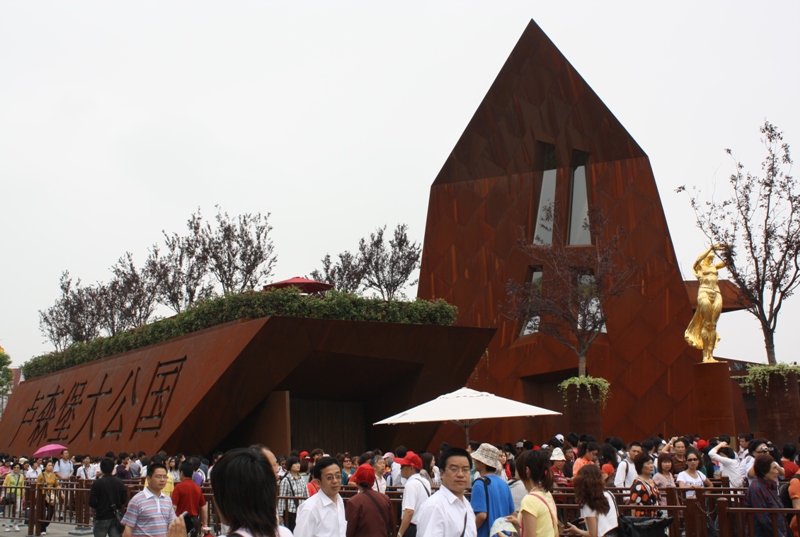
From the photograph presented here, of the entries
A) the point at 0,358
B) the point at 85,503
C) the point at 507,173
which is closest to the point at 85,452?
the point at 85,503

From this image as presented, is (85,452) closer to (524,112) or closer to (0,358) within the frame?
(524,112)

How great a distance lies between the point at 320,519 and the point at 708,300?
55.0 ft

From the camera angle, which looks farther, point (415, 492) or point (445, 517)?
point (415, 492)

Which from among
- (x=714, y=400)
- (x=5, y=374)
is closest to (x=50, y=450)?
(x=714, y=400)

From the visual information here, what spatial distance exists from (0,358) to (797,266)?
6634 centimetres

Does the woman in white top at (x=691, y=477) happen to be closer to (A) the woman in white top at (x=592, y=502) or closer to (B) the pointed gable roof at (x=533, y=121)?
(A) the woman in white top at (x=592, y=502)

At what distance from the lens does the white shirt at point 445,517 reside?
5.42m

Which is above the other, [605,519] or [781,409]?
[781,409]

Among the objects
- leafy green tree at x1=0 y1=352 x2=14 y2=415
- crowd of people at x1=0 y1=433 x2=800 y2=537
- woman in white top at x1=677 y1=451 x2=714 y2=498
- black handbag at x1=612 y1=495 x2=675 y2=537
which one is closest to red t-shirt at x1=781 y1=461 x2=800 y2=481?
crowd of people at x1=0 y1=433 x2=800 y2=537

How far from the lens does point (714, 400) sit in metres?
20.6

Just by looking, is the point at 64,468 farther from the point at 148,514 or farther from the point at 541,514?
the point at 541,514

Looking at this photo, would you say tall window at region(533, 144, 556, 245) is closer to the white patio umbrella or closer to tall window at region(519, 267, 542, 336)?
tall window at region(519, 267, 542, 336)

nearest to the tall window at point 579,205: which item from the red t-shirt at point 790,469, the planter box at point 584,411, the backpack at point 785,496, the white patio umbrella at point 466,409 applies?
the planter box at point 584,411

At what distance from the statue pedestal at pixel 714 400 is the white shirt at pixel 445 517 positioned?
1625cm
